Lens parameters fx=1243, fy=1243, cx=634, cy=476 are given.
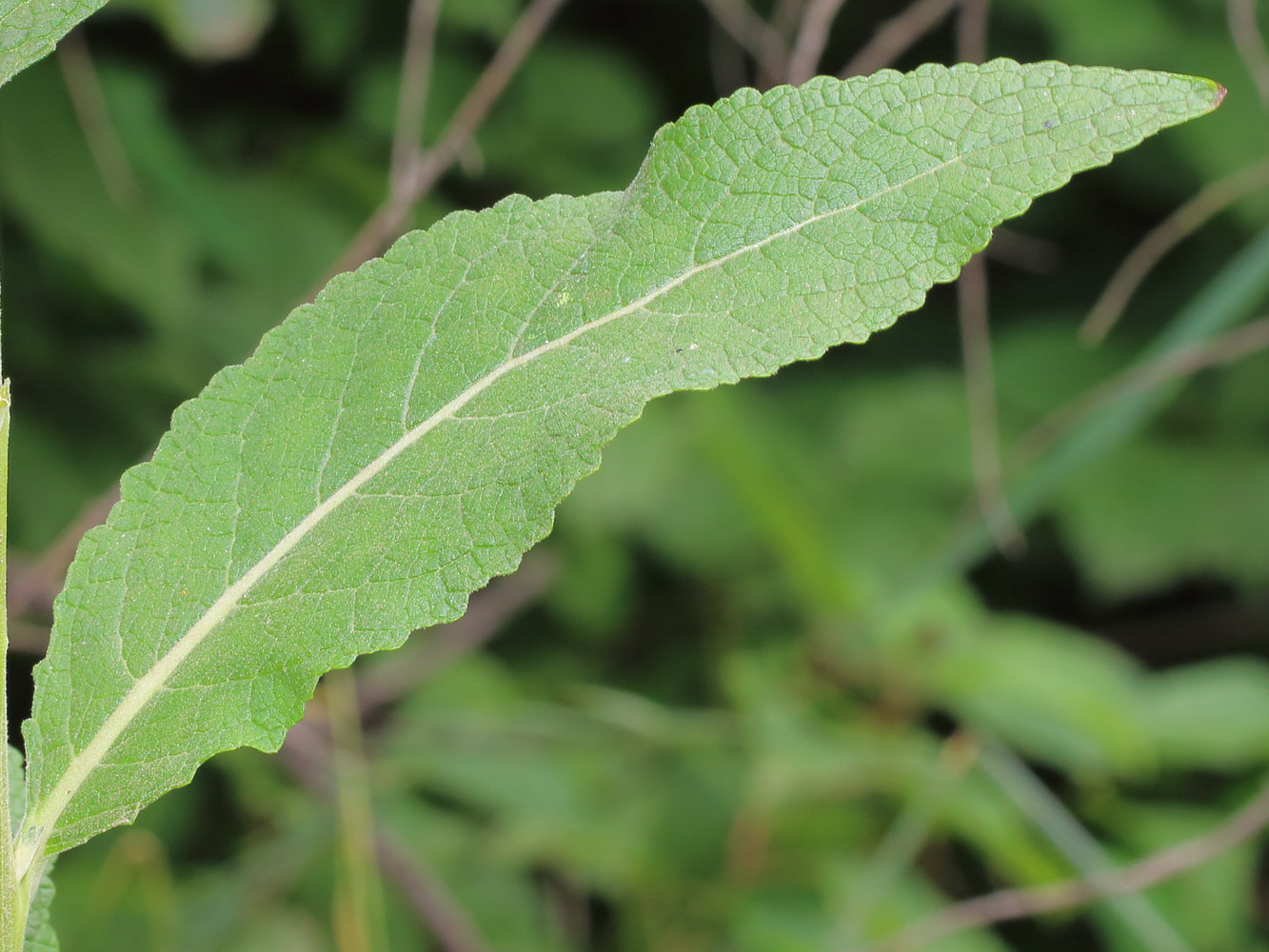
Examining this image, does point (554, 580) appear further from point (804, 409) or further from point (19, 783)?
point (19, 783)

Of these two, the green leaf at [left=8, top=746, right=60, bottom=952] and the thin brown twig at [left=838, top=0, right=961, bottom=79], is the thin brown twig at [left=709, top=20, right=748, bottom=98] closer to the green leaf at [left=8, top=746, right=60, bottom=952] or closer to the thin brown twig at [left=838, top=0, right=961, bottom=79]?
the thin brown twig at [left=838, top=0, right=961, bottom=79]

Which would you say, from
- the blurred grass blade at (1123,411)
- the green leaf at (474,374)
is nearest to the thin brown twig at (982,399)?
the blurred grass blade at (1123,411)

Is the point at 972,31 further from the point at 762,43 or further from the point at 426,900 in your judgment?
the point at 426,900

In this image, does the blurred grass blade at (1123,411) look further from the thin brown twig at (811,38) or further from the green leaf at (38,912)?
the green leaf at (38,912)

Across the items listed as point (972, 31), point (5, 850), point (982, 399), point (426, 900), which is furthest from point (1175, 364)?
point (5, 850)

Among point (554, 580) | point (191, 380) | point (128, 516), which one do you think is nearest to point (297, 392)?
point (128, 516)
